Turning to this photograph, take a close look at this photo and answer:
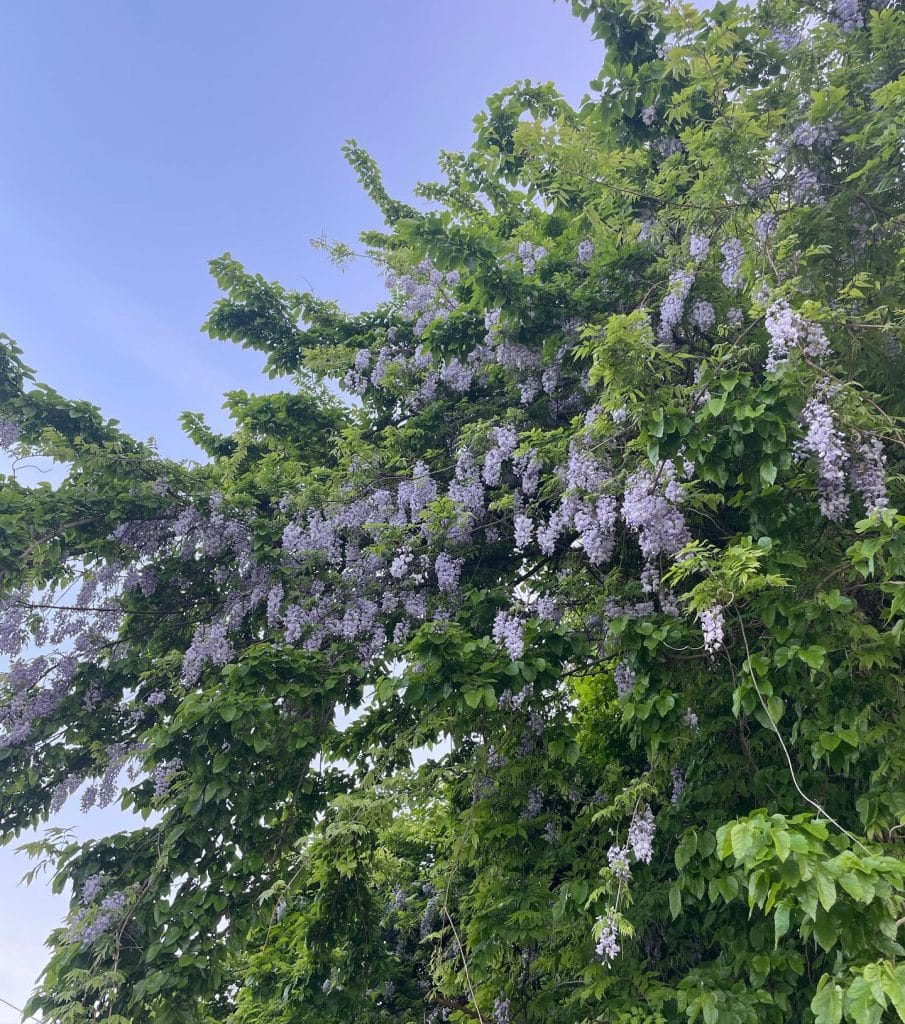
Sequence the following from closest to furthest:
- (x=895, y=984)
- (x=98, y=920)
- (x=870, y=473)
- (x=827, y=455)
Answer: (x=895, y=984), (x=827, y=455), (x=870, y=473), (x=98, y=920)

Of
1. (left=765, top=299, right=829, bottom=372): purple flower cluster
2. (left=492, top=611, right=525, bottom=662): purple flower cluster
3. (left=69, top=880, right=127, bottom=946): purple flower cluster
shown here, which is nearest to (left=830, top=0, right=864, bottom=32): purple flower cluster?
(left=765, top=299, right=829, bottom=372): purple flower cluster

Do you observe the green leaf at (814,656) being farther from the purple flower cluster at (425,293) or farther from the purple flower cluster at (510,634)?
the purple flower cluster at (425,293)

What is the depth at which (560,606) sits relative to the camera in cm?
493

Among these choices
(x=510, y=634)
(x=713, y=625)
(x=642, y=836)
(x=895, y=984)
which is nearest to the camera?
(x=895, y=984)

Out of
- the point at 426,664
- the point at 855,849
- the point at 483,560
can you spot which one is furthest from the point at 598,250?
the point at 855,849

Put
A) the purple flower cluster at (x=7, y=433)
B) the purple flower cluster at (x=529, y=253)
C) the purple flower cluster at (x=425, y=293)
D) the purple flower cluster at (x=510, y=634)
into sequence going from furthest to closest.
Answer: the purple flower cluster at (x=425, y=293) < the purple flower cluster at (x=7, y=433) < the purple flower cluster at (x=529, y=253) < the purple flower cluster at (x=510, y=634)

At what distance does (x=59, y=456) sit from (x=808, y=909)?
→ 18.7 feet

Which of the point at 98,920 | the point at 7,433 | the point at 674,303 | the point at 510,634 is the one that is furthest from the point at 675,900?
the point at 7,433

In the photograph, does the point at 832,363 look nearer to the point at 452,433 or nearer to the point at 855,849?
the point at 855,849

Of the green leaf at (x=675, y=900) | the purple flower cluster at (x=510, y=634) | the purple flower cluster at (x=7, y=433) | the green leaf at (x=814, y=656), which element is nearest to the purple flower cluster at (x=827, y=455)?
the green leaf at (x=814, y=656)

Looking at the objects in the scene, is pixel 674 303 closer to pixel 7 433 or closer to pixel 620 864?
pixel 620 864

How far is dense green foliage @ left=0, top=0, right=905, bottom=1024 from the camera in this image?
356 cm

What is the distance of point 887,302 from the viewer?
4.19 meters

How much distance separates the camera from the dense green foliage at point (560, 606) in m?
3.56
